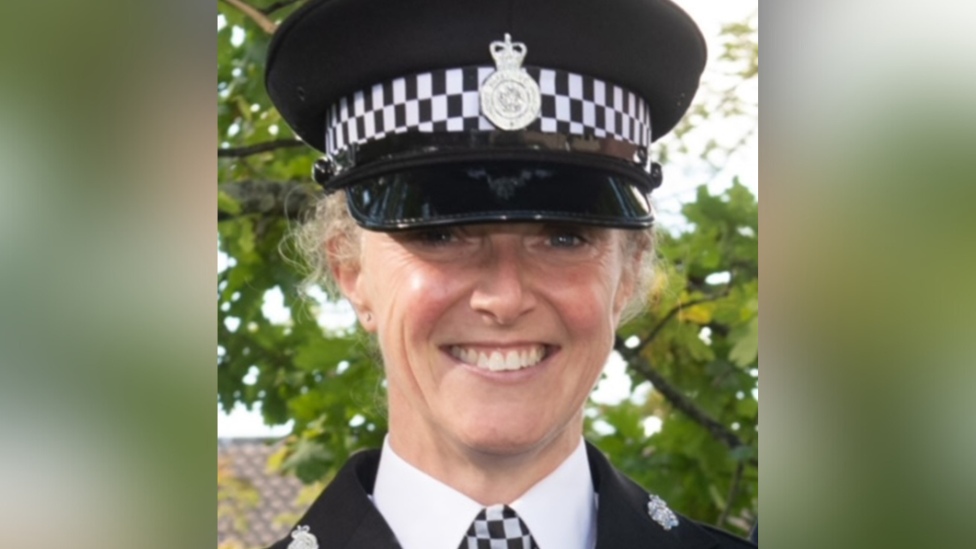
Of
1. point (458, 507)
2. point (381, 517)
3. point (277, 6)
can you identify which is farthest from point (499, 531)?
point (277, 6)

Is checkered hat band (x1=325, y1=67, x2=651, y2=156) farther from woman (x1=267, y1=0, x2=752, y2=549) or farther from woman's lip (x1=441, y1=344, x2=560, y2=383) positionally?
woman's lip (x1=441, y1=344, x2=560, y2=383)

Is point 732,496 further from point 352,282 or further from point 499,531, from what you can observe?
point 352,282

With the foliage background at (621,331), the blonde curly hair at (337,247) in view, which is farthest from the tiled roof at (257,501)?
the blonde curly hair at (337,247)

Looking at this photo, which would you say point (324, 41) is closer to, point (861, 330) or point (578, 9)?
point (578, 9)

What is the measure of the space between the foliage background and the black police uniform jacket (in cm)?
12

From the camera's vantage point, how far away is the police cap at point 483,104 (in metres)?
1.57

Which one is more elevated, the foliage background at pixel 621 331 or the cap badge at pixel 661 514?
the foliage background at pixel 621 331

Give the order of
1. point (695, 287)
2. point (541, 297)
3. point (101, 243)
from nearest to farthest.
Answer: point (101, 243) < point (541, 297) < point (695, 287)

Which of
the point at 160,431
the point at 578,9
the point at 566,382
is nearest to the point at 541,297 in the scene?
the point at 566,382

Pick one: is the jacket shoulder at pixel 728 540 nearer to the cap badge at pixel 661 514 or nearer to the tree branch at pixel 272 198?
the cap badge at pixel 661 514

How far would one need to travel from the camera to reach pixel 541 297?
1.63 m

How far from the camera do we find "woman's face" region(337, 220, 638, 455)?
161 cm

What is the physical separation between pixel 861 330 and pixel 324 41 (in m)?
0.84

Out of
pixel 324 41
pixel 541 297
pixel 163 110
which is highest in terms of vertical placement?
pixel 324 41
